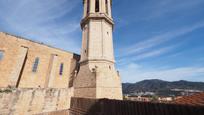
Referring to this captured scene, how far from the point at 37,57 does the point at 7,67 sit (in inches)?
161

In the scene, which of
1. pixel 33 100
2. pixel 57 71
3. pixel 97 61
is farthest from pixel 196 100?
pixel 57 71

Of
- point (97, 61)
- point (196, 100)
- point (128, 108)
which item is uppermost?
point (97, 61)

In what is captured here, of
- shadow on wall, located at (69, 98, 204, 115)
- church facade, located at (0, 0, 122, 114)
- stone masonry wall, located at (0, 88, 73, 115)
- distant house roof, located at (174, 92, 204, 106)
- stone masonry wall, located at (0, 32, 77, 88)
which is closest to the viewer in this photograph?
shadow on wall, located at (69, 98, 204, 115)

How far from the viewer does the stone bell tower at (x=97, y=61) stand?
13094mm

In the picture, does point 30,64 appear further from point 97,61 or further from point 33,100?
point 97,61

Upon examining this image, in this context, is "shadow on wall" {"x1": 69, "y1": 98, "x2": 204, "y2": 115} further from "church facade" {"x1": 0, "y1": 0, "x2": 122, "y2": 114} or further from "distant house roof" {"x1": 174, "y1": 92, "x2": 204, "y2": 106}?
"distant house roof" {"x1": 174, "y1": 92, "x2": 204, "y2": 106}

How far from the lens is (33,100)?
12055 millimetres

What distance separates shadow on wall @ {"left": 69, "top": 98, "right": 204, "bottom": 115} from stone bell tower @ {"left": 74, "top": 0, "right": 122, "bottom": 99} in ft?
5.53

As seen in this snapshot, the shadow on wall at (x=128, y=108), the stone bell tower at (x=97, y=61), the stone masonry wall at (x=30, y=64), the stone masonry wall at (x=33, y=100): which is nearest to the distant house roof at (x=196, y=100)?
the shadow on wall at (x=128, y=108)

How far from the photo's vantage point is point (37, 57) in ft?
62.4

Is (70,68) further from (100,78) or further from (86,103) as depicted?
(86,103)

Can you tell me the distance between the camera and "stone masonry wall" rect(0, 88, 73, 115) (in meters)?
10.5

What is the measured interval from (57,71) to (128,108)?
1635 centimetres

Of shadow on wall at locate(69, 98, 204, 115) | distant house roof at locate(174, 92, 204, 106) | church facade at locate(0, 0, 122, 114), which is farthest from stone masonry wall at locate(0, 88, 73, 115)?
distant house roof at locate(174, 92, 204, 106)
